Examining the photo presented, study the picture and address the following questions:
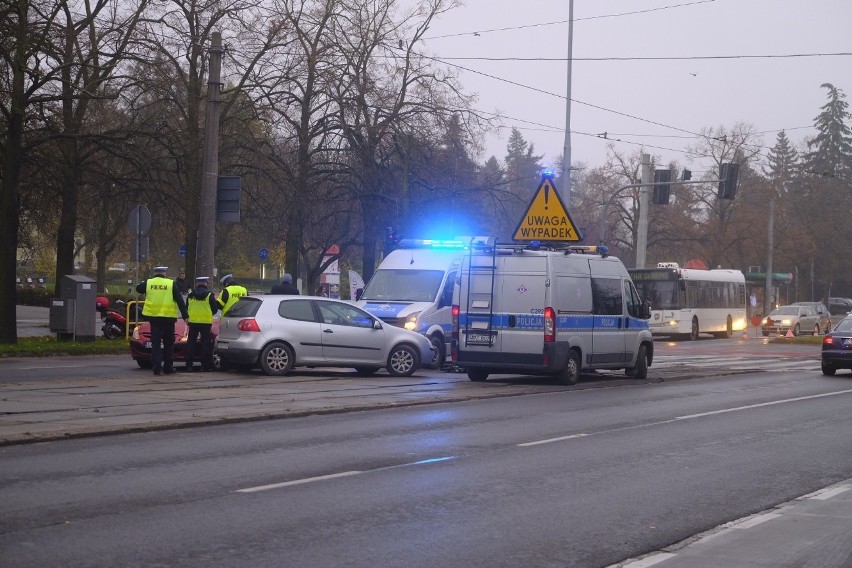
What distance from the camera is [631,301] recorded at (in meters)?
22.5

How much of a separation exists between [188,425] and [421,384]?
7529 millimetres

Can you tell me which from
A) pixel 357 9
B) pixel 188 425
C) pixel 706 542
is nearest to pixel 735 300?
pixel 357 9

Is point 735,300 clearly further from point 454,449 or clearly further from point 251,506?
point 251,506

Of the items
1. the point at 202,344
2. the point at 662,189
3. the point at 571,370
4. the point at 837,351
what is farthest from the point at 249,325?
the point at 662,189

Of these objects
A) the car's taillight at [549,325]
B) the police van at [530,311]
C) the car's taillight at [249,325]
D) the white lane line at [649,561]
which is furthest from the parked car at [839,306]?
the white lane line at [649,561]

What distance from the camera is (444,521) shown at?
8.09m

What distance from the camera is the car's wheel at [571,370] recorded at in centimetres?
2050

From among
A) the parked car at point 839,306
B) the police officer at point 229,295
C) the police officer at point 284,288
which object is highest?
the parked car at point 839,306

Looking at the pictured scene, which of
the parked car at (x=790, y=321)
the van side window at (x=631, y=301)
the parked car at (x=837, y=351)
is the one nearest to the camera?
the van side window at (x=631, y=301)

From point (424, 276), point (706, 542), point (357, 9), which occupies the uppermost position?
point (357, 9)

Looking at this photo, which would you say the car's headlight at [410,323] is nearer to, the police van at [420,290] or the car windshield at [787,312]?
the police van at [420,290]

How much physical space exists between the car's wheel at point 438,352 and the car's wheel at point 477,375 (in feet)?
7.69

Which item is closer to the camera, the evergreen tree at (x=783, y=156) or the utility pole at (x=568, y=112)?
the utility pole at (x=568, y=112)

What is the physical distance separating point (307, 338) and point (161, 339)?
2.57 metres
